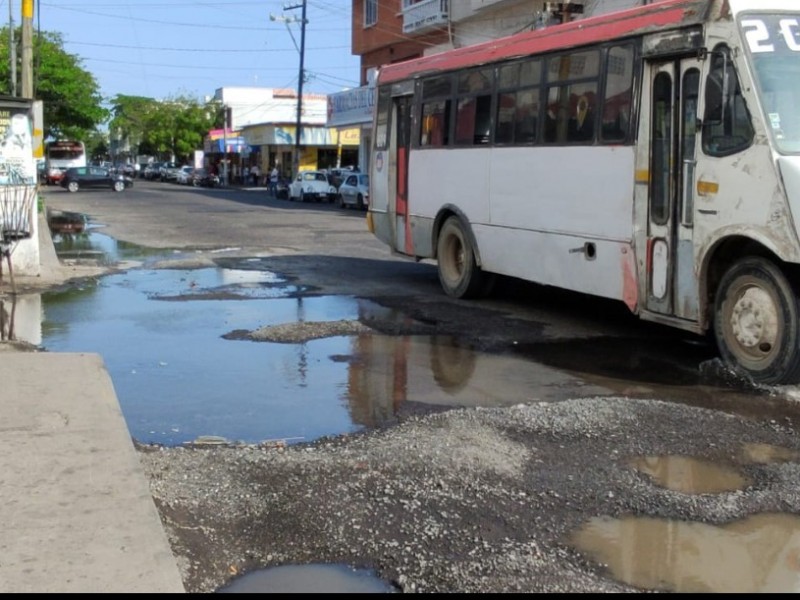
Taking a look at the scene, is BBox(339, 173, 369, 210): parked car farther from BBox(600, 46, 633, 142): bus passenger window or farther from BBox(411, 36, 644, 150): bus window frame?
BBox(600, 46, 633, 142): bus passenger window

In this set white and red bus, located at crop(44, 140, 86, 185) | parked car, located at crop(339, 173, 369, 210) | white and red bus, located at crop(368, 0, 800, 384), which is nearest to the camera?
white and red bus, located at crop(368, 0, 800, 384)

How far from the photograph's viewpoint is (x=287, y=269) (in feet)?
53.4

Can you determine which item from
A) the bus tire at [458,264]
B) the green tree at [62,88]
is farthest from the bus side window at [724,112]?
the green tree at [62,88]

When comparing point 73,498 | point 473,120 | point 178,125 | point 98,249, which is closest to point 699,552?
point 73,498

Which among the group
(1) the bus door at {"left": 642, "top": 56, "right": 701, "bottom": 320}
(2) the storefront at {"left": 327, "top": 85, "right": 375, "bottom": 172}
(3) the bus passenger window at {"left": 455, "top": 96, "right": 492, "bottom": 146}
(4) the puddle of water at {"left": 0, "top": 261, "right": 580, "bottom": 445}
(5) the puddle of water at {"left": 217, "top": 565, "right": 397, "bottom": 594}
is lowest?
(5) the puddle of water at {"left": 217, "top": 565, "right": 397, "bottom": 594}

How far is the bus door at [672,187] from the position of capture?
857 centimetres

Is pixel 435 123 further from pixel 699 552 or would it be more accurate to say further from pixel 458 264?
pixel 699 552

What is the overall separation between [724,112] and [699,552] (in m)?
4.41

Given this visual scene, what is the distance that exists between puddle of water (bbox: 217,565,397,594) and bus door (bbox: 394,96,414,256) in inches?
395

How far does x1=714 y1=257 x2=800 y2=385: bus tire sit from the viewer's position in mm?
7730

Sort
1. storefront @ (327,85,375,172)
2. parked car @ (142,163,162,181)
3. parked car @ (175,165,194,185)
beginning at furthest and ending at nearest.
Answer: parked car @ (142,163,162,181) < parked car @ (175,165,194,185) < storefront @ (327,85,375,172)

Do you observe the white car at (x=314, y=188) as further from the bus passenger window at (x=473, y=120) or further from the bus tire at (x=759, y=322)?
the bus tire at (x=759, y=322)

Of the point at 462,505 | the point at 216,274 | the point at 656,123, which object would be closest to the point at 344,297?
the point at 216,274

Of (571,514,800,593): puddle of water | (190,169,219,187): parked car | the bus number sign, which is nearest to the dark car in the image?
(190,169,219,187): parked car
